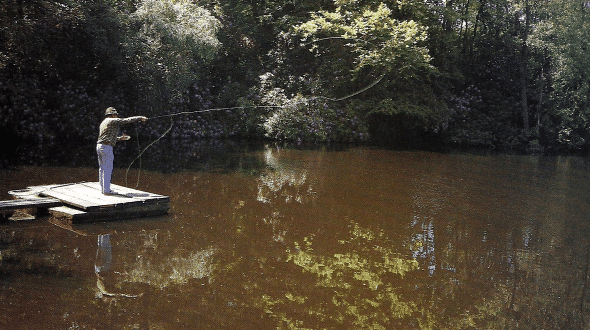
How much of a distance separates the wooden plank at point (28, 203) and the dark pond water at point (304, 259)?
0.92ft

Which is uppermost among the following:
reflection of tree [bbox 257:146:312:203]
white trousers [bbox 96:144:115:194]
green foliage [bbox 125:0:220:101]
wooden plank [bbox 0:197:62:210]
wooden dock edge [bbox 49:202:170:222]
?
green foliage [bbox 125:0:220:101]

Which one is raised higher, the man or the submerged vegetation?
the submerged vegetation

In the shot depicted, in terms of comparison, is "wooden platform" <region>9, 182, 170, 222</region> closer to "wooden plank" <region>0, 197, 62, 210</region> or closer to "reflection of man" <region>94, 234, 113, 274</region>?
"wooden plank" <region>0, 197, 62, 210</region>

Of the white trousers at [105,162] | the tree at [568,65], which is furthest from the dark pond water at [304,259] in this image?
the tree at [568,65]

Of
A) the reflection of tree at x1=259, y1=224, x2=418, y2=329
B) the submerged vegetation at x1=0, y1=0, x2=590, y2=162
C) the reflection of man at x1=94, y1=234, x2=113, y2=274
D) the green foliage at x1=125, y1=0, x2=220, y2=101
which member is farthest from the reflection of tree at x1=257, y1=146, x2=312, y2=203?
A: the green foliage at x1=125, y1=0, x2=220, y2=101

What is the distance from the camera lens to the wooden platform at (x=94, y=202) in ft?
29.5

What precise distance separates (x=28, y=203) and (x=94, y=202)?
1.03 m

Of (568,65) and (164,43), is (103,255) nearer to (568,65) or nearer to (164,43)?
(164,43)

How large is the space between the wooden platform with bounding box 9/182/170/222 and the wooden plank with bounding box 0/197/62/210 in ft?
0.06

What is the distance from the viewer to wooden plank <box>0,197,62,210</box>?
885 centimetres

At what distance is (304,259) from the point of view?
7.84m

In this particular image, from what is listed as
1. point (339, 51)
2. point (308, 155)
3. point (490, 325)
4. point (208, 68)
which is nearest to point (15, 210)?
point (490, 325)

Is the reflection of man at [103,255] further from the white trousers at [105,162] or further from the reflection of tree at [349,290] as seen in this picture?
the reflection of tree at [349,290]

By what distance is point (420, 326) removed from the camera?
6.01m
